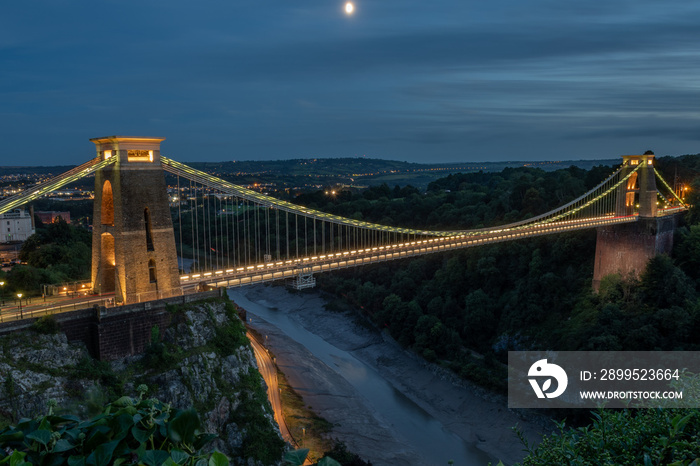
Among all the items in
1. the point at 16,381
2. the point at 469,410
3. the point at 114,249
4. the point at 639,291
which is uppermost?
the point at 114,249

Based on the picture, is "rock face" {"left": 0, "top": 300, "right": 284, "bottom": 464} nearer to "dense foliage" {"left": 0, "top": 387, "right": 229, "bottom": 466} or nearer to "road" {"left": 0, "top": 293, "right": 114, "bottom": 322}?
"road" {"left": 0, "top": 293, "right": 114, "bottom": 322}

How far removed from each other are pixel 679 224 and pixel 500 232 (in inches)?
579

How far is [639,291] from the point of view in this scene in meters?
35.1

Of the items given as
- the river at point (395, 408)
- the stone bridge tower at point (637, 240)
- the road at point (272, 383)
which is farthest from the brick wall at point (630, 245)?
the road at point (272, 383)

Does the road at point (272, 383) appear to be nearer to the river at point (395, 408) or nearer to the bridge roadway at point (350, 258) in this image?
the river at point (395, 408)

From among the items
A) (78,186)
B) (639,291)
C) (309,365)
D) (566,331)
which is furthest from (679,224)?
(78,186)

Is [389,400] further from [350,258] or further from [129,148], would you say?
[129,148]

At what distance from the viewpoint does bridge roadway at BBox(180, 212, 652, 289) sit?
79.8ft

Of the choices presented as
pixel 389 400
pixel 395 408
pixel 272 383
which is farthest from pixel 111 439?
pixel 389 400

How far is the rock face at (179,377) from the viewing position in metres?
16.8

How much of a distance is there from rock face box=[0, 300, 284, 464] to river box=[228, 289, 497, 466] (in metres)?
10.1

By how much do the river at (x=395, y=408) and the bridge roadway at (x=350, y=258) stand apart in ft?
29.3

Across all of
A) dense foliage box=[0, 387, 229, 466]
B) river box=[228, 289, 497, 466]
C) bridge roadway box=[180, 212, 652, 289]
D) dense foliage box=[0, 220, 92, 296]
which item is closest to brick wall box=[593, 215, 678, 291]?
bridge roadway box=[180, 212, 652, 289]

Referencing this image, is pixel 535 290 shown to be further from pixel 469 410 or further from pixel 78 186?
pixel 78 186
